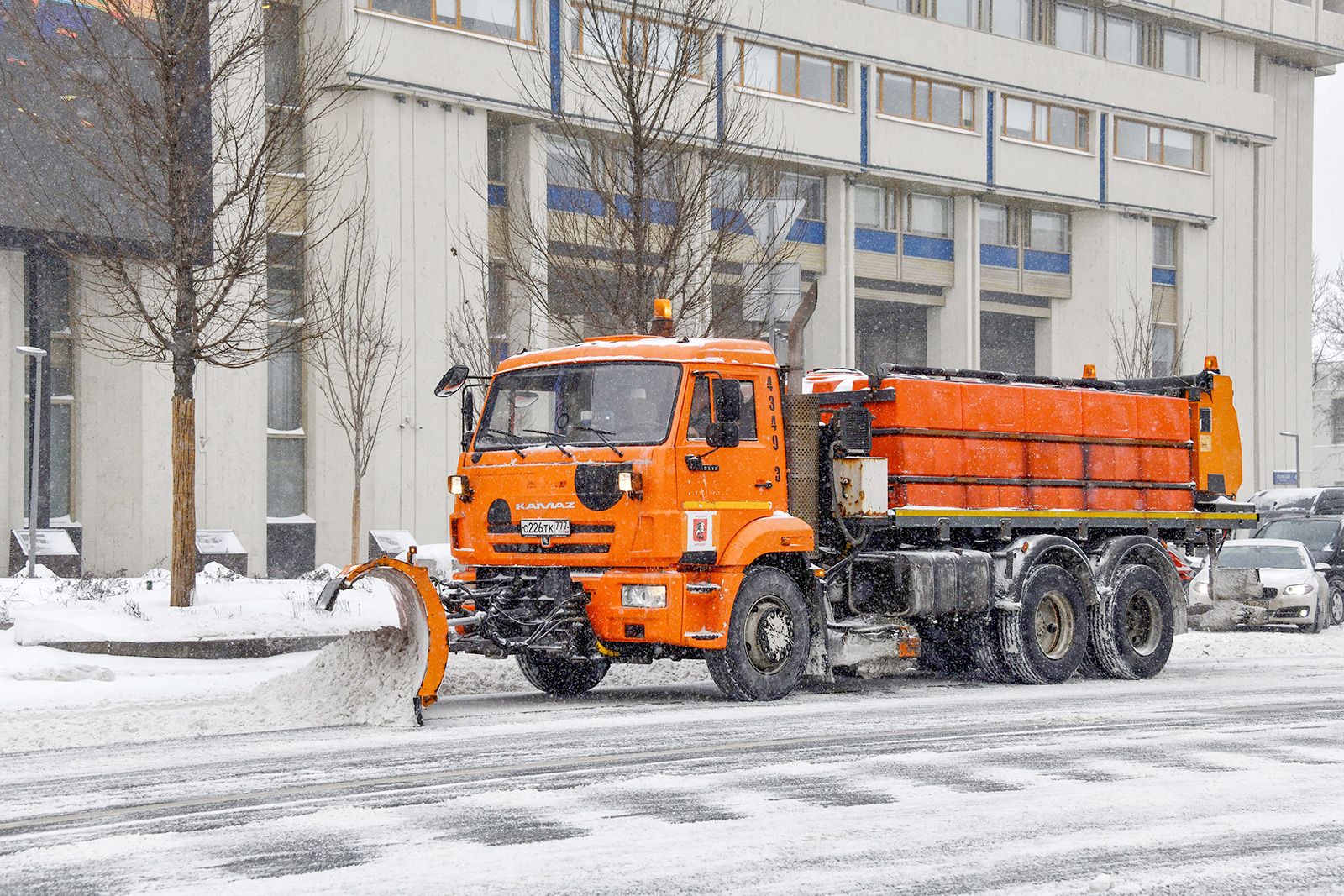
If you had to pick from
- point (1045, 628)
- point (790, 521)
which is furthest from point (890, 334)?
point (790, 521)

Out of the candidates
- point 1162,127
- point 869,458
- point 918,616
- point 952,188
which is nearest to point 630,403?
point 869,458

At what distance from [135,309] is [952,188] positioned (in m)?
30.7

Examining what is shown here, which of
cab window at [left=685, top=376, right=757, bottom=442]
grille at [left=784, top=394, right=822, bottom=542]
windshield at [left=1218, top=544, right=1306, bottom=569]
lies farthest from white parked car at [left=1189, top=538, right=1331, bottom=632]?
cab window at [left=685, top=376, right=757, bottom=442]

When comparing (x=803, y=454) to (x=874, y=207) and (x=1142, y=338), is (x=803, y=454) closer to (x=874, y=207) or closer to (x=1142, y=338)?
(x=1142, y=338)

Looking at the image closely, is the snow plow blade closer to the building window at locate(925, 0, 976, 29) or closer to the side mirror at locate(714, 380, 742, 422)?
the side mirror at locate(714, 380, 742, 422)

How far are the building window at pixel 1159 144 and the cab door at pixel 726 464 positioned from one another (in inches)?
1513

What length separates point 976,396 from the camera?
14.4 m

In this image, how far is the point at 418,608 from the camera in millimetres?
11438

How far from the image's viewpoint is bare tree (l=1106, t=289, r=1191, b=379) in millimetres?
40438

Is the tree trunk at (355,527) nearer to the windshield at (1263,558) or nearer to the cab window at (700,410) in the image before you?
the windshield at (1263,558)

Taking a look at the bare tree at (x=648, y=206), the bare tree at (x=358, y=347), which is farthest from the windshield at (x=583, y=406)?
the bare tree at (x=358, y=347)

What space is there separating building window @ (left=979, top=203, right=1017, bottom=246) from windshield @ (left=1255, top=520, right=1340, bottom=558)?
723 inches

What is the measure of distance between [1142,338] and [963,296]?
5215mm

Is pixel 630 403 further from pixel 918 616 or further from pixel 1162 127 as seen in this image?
pixel 1162 127
